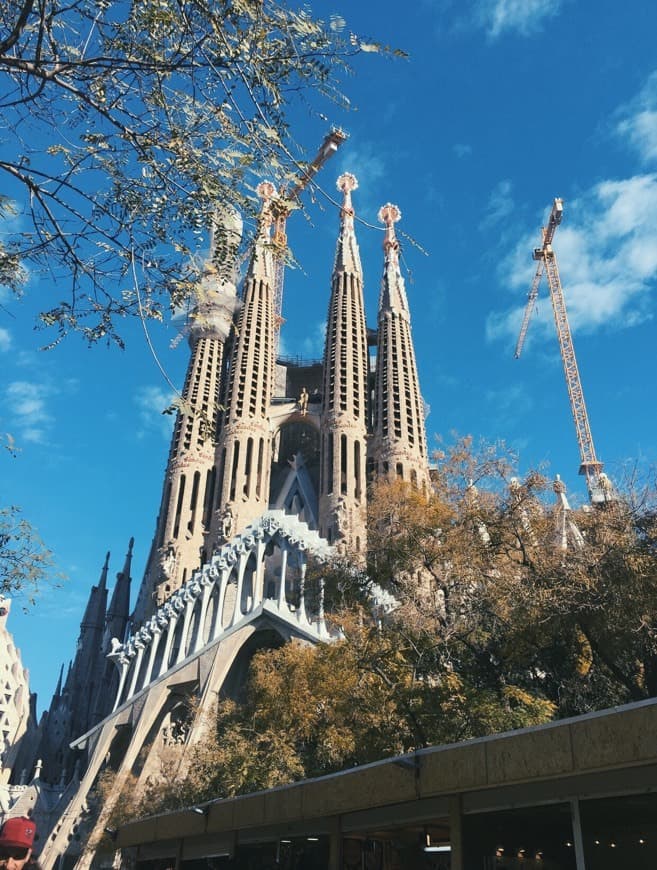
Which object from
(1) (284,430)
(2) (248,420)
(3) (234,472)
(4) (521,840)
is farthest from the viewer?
(1) (284,430)

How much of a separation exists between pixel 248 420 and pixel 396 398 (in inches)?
345

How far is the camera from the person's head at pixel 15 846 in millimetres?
3588

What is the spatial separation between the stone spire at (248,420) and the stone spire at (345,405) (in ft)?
11.4

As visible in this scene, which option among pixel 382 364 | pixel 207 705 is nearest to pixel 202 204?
pixel 207 705

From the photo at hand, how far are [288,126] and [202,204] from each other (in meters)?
1.14

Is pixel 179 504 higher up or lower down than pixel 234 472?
lower down

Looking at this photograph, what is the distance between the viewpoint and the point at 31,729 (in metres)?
41.8

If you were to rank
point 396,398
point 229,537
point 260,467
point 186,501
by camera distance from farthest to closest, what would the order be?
point 396,398, point 260,467, point 186,501, point 229,537

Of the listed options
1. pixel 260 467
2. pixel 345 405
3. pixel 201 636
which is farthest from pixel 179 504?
pixel 201 636

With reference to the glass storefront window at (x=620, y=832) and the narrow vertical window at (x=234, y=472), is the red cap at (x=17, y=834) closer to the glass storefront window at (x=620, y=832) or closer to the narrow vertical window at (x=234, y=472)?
the glass storefront window at (x=620, y=832)

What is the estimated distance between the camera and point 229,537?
3866 cm

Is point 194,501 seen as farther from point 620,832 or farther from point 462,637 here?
point 620,832

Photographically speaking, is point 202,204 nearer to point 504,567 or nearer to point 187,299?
point 187,299

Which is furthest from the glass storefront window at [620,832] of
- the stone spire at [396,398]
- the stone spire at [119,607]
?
the stone spire at [119,607]
